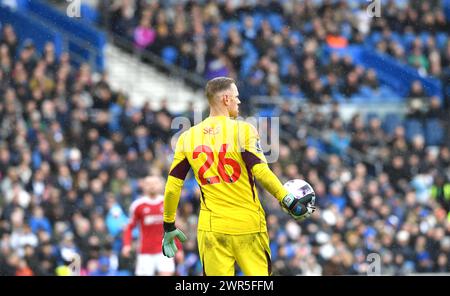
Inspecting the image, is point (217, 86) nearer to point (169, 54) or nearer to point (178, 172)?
point (178, 172)

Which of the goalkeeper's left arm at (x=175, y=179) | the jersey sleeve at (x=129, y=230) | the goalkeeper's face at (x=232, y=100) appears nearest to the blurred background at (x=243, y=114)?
the jersey sleeve at (x=129, y=230)

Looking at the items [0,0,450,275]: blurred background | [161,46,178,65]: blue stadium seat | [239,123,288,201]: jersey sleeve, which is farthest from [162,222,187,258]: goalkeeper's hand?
[161,46,178,65]: blue stadium seat

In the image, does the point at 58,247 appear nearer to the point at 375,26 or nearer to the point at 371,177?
the point at 371,177

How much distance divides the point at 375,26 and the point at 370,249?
6.98 meters

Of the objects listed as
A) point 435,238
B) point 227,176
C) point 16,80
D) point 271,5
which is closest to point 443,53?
point 271,5

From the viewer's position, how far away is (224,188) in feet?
26.9

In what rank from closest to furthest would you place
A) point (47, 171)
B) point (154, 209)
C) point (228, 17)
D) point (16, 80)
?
point (154, 209) → point (47, 171) → point (16, 80) → point (228, 17)

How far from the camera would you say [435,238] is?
1762cm

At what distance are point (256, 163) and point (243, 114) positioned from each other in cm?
1097

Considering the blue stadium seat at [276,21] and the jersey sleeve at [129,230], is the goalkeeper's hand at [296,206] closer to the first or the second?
the jersey sleeve at [129,230]

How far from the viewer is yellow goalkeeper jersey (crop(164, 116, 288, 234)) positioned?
8.10 meters

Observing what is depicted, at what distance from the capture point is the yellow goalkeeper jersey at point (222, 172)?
319 inches
